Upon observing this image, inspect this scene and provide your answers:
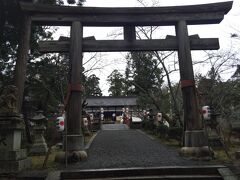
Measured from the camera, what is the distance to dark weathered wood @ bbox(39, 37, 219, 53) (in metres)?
10.3

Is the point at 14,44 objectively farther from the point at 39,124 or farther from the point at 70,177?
the point at 70,177

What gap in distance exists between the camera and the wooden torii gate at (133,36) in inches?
385

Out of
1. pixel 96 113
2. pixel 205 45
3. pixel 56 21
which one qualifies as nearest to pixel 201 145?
pixel 205 45

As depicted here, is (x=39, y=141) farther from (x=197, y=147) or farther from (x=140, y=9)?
(x=140, y=9)

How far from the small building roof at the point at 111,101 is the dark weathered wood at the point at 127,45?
44583 mm

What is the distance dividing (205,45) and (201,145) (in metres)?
3.96

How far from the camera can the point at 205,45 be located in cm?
1073

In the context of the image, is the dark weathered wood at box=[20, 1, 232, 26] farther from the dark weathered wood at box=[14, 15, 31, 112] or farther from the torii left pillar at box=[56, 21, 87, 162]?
the dark weathered wood at box=[14, 15, 31, 112]

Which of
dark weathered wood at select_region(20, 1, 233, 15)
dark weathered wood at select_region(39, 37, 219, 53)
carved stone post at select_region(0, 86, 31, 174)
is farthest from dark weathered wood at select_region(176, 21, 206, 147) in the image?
carved stone post at select_region(0, 86, 31, 174)

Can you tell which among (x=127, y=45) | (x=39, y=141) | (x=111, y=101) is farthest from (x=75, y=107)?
(x=111, y=101)

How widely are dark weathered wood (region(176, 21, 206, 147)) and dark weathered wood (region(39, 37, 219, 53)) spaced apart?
36cm

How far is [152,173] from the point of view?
7.48 metres

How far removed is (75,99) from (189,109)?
A: 164 inches

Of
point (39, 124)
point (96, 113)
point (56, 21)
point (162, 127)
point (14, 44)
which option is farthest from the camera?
point (96, 113)
